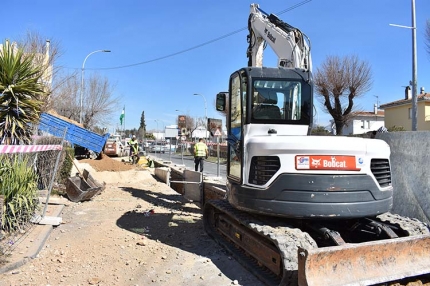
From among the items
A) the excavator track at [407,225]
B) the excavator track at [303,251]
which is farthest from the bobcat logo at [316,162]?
the excavator track at [407,225]

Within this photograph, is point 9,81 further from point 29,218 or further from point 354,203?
point 354,203

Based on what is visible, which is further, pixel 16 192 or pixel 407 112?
pixel 407 112

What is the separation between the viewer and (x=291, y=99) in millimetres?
5344

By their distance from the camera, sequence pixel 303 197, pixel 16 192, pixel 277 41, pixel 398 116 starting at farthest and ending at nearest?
pixel 398 116, pixel 277 41, pixel 16 192, pixel 303 197

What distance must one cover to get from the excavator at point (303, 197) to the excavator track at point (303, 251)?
0.01 meters

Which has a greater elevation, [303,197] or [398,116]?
[398,116]

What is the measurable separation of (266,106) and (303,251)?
2.15 m

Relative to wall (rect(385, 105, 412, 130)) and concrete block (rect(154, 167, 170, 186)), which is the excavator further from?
wall (rect(385, 105, 412, 130))

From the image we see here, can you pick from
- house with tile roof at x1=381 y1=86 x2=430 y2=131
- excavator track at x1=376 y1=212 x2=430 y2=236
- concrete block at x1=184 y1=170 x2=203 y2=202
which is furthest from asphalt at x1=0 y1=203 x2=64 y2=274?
house with tile roof at x1=381 y1=86 x2=430 y2=131

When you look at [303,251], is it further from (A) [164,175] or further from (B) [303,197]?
(A) [164,175]

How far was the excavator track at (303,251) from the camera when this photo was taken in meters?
3.88

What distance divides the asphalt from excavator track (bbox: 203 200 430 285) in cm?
294

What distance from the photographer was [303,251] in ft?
12.5

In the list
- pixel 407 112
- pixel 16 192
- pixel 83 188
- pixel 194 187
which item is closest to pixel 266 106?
pixel 16 192
